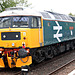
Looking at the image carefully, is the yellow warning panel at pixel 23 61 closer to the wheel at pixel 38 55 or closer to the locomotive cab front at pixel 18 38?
the locomotive cab front at pixel 18 38

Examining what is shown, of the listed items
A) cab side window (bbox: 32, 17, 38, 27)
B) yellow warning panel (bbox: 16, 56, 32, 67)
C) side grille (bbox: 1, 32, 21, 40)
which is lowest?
yellow warning panel (bbox: 16, 56, 32, 67)

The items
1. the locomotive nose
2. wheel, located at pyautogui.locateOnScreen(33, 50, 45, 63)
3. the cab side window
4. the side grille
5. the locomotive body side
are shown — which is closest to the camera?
the locomotive nose

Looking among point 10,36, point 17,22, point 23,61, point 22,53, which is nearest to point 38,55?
point 23,61

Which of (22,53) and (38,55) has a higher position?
(22,53)

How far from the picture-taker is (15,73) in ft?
26.8

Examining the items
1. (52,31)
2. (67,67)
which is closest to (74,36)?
(52,31)

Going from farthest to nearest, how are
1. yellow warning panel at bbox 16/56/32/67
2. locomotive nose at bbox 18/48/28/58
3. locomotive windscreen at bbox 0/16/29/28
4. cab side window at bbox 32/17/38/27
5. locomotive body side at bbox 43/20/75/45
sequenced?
locomotive body side at bbox 43/20/75/45, cab side window at bbox 32/17/38/27, locomotive windscreen at bbox 0/16/29/28, yellow warning panel at bbox 16/56/32/67, locomotive nose at bbox 18/48/28/58

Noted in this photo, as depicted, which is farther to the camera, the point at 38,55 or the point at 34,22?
the point at 38,55

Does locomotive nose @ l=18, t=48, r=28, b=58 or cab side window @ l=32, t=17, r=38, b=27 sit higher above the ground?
cab side window @ l=32, t=17, r=38, b=27

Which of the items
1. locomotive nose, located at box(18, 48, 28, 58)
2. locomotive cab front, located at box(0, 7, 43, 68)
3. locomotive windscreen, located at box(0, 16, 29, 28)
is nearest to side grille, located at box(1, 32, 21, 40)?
locomotive cab front, located at box(0, 7, 43, 68)

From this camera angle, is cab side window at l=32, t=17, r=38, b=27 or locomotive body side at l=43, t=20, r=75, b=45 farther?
locomotive body side at l=43, t=20, r=75, b=45

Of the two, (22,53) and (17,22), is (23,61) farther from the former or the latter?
(17,22)

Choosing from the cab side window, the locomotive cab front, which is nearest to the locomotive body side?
the cab side window

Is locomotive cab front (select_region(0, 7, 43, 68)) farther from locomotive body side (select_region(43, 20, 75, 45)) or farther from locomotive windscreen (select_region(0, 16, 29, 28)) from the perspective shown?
locomotive body side (select_region(43, 20, 75, 45))
